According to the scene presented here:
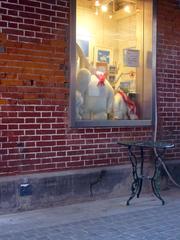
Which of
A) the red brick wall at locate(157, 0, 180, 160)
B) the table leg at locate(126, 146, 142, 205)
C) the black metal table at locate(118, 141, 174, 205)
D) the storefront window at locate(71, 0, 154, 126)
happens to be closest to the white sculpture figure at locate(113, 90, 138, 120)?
the storefront window at locate(71, 0, 154, 126)

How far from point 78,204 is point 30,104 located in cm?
154

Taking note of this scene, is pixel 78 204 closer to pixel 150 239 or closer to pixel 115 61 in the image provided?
pixel 150 239

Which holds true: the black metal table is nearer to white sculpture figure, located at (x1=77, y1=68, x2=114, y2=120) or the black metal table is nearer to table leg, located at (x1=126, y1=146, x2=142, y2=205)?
table leg, located at (x1=126, y1=146, x2=142, y2=205)

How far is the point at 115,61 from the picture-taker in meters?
7.20

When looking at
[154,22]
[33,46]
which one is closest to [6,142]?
[33,46]

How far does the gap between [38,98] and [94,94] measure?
1.18m

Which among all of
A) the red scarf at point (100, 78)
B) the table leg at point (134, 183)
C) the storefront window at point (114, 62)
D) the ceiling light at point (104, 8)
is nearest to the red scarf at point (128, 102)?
the storefront window at point (114, 62)

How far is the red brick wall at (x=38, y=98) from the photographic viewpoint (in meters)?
5.76

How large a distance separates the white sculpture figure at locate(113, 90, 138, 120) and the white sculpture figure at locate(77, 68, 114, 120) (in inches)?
4.4

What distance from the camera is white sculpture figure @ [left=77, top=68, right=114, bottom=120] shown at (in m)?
6.75

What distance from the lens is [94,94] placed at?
272 inches

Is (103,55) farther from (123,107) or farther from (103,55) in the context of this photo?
(123,107)

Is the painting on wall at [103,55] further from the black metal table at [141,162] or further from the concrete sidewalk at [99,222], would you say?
the concrete sidewalk at [99,222]

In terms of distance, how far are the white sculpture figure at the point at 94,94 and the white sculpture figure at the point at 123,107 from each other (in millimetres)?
112
